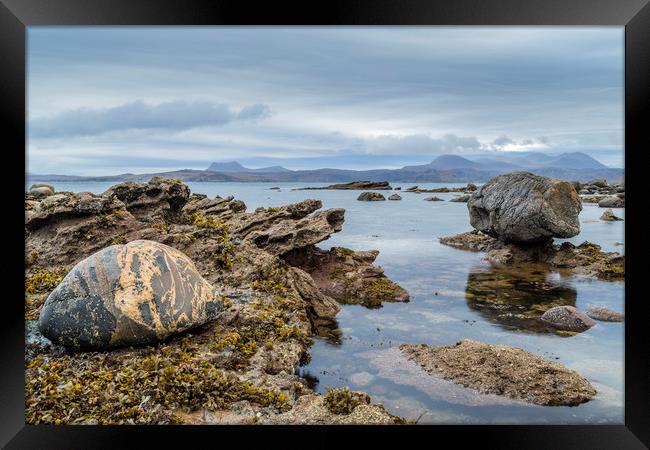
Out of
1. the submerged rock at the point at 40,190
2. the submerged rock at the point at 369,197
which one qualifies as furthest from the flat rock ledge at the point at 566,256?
the submerged rock at the point at 40,190

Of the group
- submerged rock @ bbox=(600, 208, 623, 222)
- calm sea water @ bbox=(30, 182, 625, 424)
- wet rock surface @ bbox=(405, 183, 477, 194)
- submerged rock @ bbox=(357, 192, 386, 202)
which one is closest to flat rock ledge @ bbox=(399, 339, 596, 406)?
calm sea water @ bbox=(30, 182, 625, 424)

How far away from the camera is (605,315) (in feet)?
36.8

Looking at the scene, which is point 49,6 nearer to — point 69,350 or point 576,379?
point 69,350

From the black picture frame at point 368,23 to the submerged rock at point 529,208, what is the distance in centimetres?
1276

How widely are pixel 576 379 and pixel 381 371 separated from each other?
3014 mm

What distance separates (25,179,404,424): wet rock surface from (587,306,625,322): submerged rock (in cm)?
581

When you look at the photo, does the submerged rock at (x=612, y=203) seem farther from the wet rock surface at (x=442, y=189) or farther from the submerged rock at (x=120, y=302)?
the submerged rock at (x=120, y=302)

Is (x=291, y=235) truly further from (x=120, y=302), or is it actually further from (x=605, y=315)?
(x=605, y=315)

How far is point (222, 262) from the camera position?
34.3 ft

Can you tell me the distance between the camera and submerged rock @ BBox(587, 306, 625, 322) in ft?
36.4

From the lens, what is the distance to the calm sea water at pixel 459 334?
6883 mm

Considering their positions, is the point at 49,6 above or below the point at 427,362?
above
